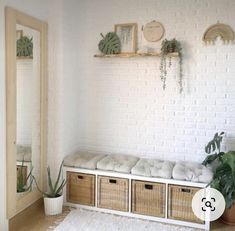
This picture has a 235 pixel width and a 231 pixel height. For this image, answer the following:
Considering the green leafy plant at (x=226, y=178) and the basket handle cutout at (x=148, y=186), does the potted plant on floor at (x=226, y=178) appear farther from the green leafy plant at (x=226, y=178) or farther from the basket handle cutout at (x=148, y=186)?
the basket handle cutout at (x=148, y=186)

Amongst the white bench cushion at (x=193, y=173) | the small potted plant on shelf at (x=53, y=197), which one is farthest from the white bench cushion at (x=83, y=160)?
the white bench cushion at (x=193, y=173)

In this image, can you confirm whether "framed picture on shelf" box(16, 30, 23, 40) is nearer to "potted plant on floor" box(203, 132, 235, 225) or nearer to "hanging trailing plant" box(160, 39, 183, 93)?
"hanging trailing plant" box(160, 39, 183, 93)

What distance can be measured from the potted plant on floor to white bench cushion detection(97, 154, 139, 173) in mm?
857

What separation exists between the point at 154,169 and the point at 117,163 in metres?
0.43

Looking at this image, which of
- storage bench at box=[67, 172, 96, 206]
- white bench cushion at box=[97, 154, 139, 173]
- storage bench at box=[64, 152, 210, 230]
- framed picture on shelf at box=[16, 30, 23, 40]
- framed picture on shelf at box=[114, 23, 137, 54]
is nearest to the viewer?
framed picture on shelf at box=[16, 30, 23, 40]

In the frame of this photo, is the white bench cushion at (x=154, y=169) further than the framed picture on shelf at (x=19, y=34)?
Yes

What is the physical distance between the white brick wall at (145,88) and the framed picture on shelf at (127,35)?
67 millimetres

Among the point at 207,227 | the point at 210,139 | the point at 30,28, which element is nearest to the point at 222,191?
the point at 207,227

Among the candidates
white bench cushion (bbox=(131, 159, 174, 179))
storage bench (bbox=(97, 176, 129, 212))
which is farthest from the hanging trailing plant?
storage bench (bbox=(97, 176, 129, 212))

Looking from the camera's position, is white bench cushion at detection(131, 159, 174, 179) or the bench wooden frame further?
white bench cushion at detection(131, 159, 174, 179)

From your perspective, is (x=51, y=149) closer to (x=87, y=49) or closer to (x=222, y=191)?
(x=87, y=49)

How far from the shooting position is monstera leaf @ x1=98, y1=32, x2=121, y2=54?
3520 millimetres

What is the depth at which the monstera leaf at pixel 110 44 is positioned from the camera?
11.5 ft

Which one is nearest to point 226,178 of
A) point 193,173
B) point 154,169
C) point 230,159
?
point 230,159
